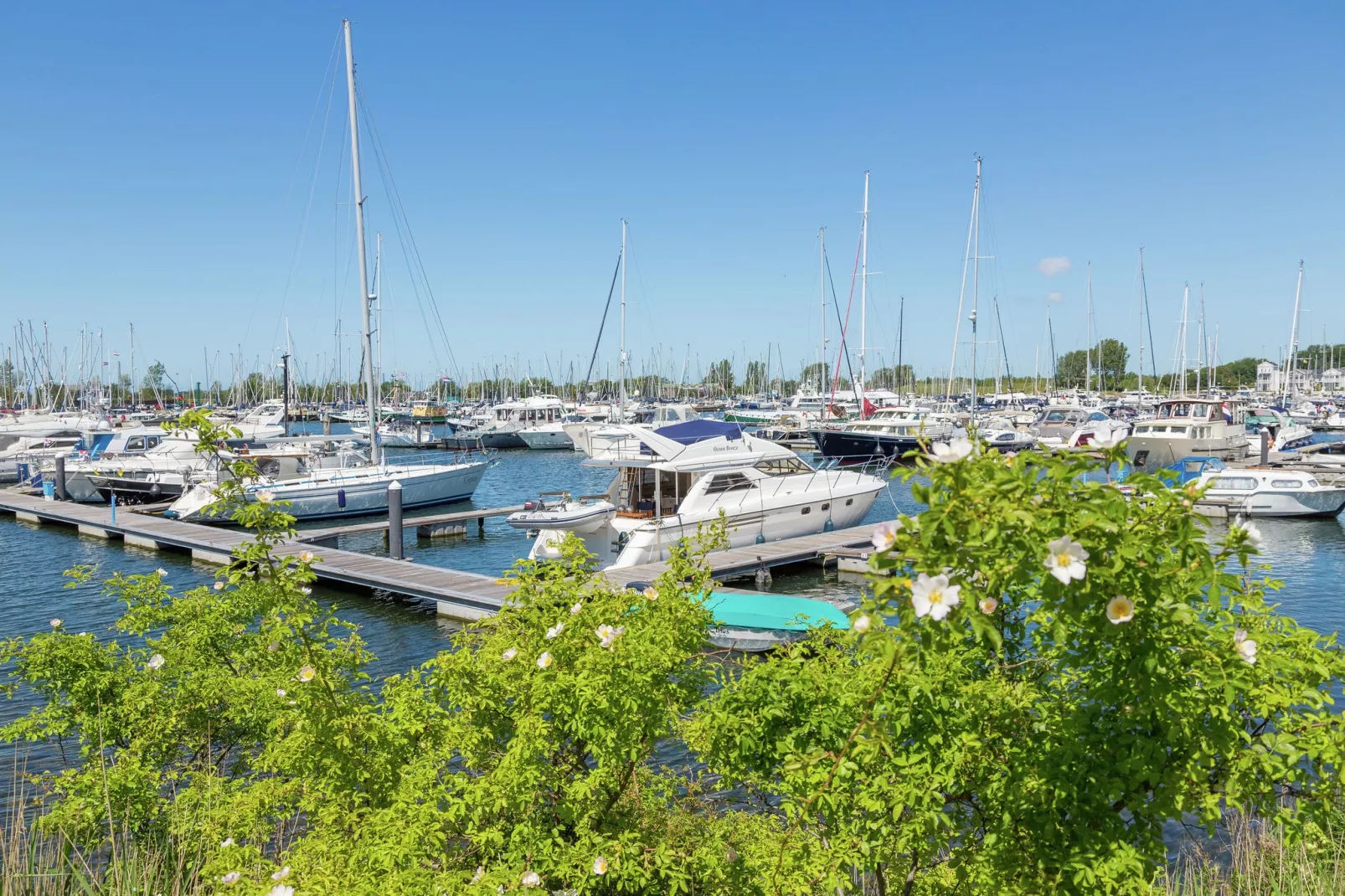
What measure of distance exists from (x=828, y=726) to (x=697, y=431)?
1871 cm

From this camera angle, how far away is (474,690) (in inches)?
201

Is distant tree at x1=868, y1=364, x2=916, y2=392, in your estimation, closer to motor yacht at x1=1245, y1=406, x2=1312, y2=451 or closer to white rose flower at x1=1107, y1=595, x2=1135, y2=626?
motor yacht at x1=1245, y1=406, x2=1312, y2=451

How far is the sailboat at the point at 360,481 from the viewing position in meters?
28.5

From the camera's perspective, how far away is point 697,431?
903 inches

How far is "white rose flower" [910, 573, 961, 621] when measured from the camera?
262 centimetres

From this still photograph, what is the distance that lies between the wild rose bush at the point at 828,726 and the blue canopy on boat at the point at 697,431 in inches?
624

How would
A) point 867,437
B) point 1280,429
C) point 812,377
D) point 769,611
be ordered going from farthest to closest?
point 812,377 → point 1280,429 → point 867,437 → point 769,611

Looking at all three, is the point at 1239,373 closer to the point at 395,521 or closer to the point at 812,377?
the point at 812,377

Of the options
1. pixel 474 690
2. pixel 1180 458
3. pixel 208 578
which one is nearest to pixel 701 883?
pixel 474 690

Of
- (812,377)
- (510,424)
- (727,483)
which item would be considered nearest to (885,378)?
(812,377)

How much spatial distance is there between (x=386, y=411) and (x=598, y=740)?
100367mm

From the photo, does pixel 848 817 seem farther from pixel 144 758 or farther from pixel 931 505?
pixel 144 758

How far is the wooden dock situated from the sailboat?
58.3 inches

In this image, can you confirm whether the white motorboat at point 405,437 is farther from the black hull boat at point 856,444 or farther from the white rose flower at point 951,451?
the white rose flower at point 951,451
